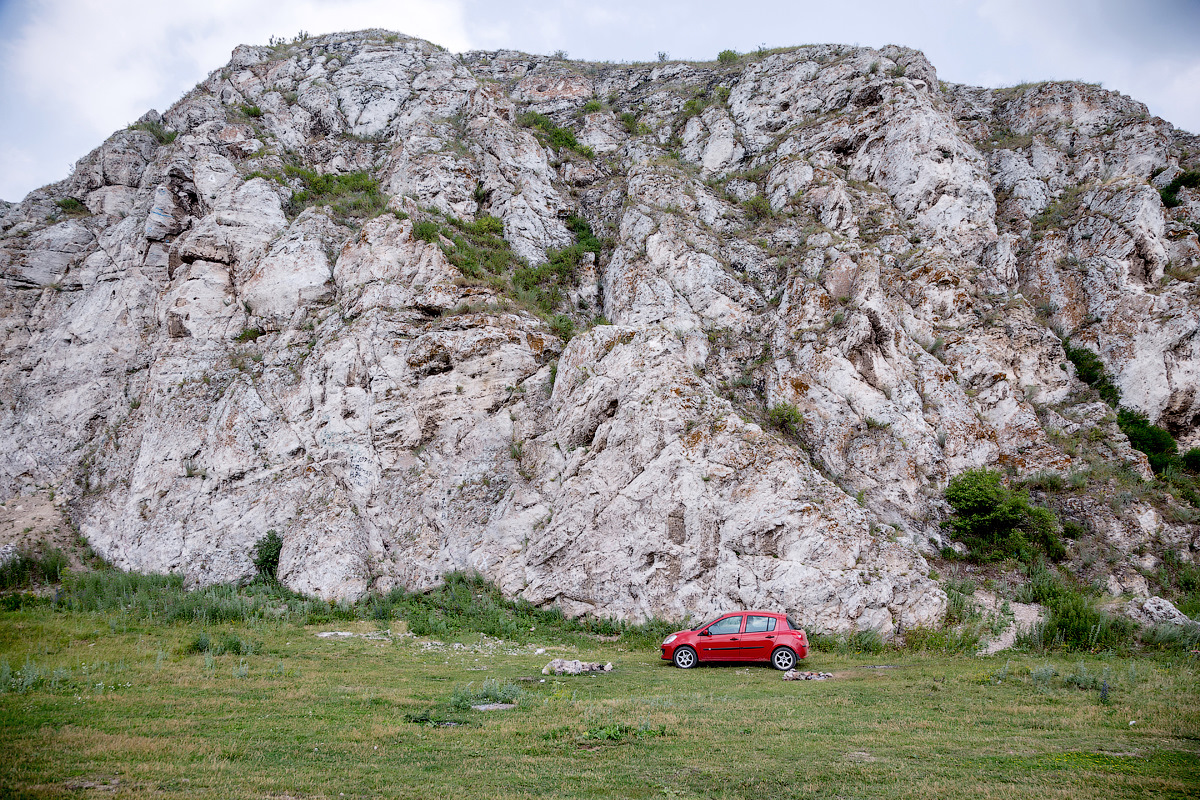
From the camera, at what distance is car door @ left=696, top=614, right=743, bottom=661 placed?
49.1ft

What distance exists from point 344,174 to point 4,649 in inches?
1225

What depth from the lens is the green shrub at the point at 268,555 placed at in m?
22.5

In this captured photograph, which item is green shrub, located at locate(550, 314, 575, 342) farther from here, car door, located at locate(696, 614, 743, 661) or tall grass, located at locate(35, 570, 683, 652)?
car door, located at locate(696, 614, 743, 661)

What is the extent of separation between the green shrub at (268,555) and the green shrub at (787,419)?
69.9ft

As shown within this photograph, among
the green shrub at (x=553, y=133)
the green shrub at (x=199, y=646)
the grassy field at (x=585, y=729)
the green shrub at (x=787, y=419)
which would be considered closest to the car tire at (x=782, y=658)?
the grassy field at (x=585, y=729)

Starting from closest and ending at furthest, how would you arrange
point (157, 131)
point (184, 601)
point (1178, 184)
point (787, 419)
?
Result: 1. point (184, 601)
2. point (787, 419)
3. point (1178, 184)
4. point (157, 131)

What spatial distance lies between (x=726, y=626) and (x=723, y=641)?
41 cm

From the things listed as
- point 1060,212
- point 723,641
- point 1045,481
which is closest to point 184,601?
point 723,641

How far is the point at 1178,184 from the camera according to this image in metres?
30.1

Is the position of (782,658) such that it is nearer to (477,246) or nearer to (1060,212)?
(477,246)

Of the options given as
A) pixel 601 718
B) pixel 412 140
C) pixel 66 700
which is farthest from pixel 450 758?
pixel 412 140

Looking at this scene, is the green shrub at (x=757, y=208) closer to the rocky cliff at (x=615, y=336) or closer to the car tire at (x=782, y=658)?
the rocky cliff at (x=615, y=336)

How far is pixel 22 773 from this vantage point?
6.04 metres

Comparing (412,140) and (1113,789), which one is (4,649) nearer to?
(1113,789)
